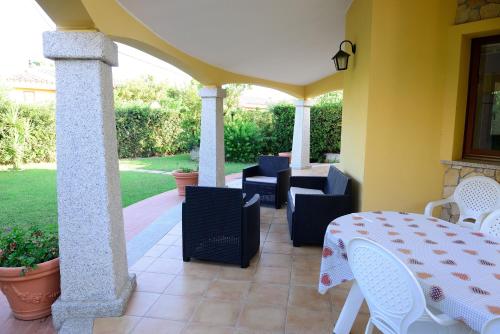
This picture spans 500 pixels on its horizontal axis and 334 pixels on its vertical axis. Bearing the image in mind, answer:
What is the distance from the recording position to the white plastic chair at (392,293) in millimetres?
1407

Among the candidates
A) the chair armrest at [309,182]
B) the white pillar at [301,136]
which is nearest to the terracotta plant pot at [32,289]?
the chair armrest at [309,182]

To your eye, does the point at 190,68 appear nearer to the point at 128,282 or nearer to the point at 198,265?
the point at 198,265

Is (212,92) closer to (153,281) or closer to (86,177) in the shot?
(153,281)

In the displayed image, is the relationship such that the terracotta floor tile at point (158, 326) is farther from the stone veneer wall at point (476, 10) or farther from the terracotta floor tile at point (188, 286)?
the stone veneer wall at point (476, 10)

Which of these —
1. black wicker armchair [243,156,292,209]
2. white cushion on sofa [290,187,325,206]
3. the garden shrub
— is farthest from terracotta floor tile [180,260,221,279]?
the garden shrub

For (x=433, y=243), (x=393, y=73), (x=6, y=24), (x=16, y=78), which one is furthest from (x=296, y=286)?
(x=16, y=78)

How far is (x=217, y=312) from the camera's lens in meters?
2.53

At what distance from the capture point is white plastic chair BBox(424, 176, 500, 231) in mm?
2975

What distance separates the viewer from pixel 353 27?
165 inches

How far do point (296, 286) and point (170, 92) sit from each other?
15.9 meters

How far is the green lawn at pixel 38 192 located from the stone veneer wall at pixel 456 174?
5.19 meters

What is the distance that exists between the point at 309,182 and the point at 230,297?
2619 millimetres

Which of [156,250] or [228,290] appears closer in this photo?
[228,290]

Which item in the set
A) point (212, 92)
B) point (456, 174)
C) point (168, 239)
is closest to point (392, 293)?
point (456, 174)
